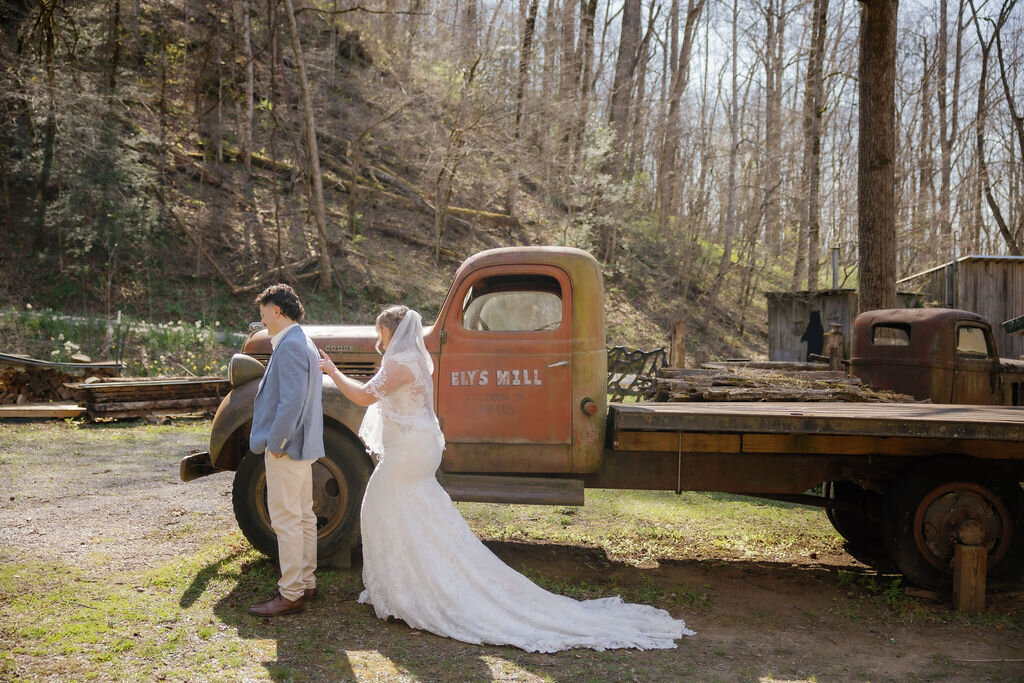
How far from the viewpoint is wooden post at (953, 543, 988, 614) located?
5.28m

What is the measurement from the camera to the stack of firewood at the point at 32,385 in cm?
1254

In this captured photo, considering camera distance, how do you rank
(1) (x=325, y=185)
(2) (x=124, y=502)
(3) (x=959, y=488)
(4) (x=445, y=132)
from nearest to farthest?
(3) (x=959, y=488) < (2) (x=124, y=502) < (4) (x=445, y=132) < (1) (x=325, y=185)

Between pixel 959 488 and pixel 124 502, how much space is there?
7.02m

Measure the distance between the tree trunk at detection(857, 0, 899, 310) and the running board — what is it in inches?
263

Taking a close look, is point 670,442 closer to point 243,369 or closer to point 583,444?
point 583,444

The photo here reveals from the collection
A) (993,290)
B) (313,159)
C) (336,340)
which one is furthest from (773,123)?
(336,340)

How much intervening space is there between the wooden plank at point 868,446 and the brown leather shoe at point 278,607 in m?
3.14

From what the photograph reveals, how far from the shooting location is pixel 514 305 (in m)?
6.06

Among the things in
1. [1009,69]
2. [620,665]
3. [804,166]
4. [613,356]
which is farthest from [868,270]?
[1009,69]

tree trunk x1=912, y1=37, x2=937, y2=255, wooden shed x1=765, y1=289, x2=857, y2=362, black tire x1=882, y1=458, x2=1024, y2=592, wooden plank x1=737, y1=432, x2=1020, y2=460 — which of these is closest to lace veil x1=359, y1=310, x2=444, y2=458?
wooden plank x1=737, y1=432, x2=1020, y2=460

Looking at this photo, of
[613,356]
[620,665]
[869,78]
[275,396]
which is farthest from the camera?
[613,356]

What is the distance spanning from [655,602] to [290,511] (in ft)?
8.16

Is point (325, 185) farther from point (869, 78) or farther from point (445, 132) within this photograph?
point (869, 78)

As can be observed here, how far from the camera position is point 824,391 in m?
7.71
